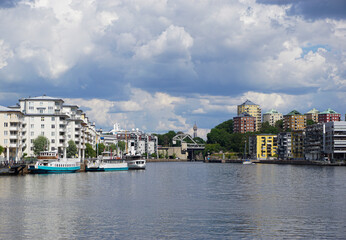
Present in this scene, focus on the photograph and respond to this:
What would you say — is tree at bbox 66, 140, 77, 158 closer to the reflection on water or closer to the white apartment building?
the white apartment building

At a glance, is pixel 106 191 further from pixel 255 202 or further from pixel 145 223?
pixel 145 223

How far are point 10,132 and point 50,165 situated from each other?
31.0 m

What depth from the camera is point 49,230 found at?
4569 centimetres

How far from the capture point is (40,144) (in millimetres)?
166500

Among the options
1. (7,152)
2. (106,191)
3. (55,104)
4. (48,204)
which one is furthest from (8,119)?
(48,204)

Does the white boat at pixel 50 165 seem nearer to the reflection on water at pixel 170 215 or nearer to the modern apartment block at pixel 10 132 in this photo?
the modern apartment block at pixel 10 132

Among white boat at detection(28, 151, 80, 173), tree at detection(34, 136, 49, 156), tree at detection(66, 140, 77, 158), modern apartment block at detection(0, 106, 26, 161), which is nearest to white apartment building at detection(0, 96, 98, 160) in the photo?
modern apartment block at detection(0, 106, 26, 161)

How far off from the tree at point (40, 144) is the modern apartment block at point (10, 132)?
519 centimetres

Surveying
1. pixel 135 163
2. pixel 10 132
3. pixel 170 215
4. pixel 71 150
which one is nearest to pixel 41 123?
pixel 71 150

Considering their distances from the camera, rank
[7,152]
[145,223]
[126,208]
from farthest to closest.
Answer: [7,152] → [126,208] → [145,223]

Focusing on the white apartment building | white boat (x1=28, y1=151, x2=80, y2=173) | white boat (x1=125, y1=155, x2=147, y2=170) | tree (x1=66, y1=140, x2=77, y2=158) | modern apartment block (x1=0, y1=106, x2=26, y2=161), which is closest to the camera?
white boat (x1=28, y1=151, x2=80, y2=173)

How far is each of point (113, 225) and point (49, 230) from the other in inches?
232

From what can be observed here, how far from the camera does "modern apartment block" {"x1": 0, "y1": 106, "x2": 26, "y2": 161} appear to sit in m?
158

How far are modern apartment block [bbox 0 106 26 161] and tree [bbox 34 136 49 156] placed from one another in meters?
5.19
